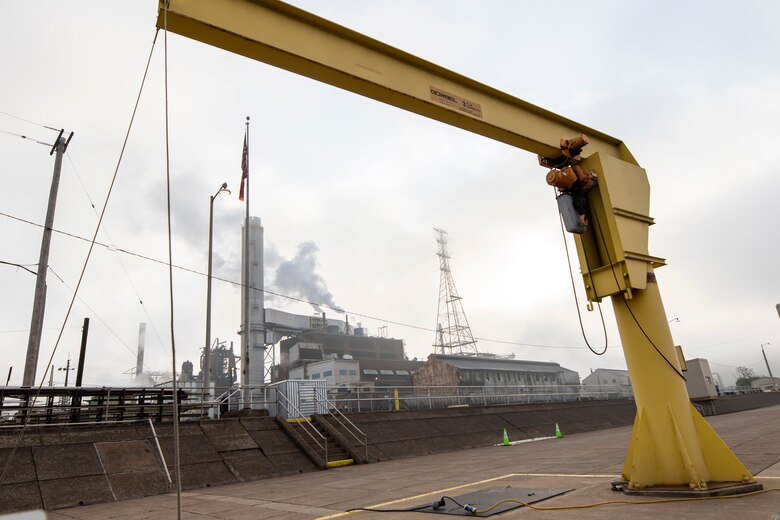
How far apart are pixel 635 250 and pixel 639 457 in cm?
292

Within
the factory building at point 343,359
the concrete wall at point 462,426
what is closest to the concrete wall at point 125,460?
the concrete wall at point 462,426

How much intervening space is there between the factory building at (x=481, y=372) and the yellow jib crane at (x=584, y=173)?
142 feet

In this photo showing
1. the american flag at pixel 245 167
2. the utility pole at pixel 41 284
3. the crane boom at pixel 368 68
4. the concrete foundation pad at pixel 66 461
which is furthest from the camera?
the american flag at pixel 245 167

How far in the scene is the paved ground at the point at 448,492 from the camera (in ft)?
16.2

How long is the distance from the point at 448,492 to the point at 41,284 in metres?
14.8

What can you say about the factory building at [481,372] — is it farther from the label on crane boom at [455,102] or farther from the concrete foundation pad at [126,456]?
the label on crane boom at [455,102]

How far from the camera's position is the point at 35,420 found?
1291cm

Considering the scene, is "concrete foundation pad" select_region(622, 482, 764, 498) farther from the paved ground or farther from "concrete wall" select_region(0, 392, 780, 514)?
"concrete wall" select_region(0, 392, 780, 514)

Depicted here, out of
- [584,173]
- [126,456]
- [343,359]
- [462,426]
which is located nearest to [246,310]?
[126,456]

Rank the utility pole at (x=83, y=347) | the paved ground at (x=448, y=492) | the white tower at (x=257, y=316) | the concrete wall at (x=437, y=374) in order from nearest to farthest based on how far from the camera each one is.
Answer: the paved ground at (x=448, y=492) < the utility pole at (x=83, y=347) < the concrete wall at (x=437, y=374) < the white tower at (x=257, y=316)

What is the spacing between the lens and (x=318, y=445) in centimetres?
1422

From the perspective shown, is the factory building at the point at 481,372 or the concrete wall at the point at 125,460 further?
the factory building at the point at 481,372

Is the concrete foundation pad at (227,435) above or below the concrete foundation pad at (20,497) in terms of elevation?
above

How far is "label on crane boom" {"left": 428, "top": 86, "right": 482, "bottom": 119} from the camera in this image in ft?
22.7
